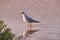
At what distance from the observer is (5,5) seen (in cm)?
675

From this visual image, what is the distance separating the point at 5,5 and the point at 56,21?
2077 mm

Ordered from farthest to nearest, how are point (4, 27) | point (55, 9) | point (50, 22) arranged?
point (55, 9)
point (50, 22)
point (4, 27)

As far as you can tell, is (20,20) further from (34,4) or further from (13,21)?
(34,4)

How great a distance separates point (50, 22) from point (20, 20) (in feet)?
2.02

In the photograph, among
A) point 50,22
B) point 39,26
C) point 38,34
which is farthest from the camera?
point 50,22

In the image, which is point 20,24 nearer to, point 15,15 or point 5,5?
point 15,15

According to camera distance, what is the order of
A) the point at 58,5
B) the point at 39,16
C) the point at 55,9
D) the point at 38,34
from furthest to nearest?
the point at 58,5 < the point at 55,9 < the point at 39,16 < the point at 38,34

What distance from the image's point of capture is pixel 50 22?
16.6 ft

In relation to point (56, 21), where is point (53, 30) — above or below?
below

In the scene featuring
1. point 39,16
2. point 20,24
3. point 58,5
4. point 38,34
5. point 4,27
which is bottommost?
point 4,27

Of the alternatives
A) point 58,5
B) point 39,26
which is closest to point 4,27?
point 39,26

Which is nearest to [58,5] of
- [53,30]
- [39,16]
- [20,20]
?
[39,16]

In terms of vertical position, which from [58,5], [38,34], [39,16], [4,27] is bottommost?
[4,27]

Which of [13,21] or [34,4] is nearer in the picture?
[13,21]
